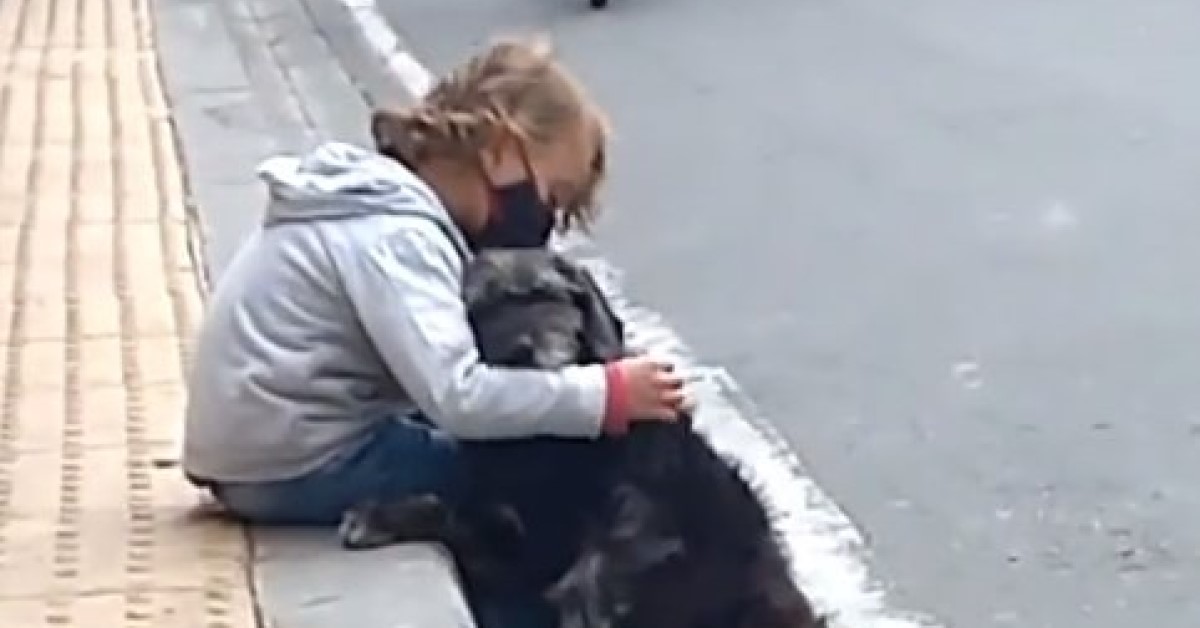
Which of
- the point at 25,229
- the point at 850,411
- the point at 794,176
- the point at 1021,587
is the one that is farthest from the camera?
the point at 794,176

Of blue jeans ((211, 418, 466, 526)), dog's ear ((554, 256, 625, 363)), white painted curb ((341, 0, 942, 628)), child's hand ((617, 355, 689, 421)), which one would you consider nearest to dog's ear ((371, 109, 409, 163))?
dog's ear ((554, 256, 625, 363))

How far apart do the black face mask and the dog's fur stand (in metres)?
0.10

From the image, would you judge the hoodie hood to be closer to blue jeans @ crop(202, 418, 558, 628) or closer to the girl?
the girl

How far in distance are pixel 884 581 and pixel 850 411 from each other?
140cm

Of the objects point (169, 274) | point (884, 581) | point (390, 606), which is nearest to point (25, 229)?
point (169, 274)

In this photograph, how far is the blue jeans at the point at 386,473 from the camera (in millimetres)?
5387

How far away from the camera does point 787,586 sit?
5.30 metres

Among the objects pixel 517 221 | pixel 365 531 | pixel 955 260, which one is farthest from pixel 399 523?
pixel 955 260

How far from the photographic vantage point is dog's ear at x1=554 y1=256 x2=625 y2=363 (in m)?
5.26

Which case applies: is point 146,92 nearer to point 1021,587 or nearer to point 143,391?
point 143,391

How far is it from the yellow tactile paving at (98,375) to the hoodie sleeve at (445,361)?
1.52ft

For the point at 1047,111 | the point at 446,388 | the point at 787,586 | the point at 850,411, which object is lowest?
the point at 1047,111

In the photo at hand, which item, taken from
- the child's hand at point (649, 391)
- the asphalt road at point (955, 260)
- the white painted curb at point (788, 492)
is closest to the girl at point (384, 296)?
the child's hand at point (649, 391)

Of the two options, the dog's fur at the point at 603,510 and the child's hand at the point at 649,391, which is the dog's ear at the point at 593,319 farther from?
the child's hand at the point at 649,391
